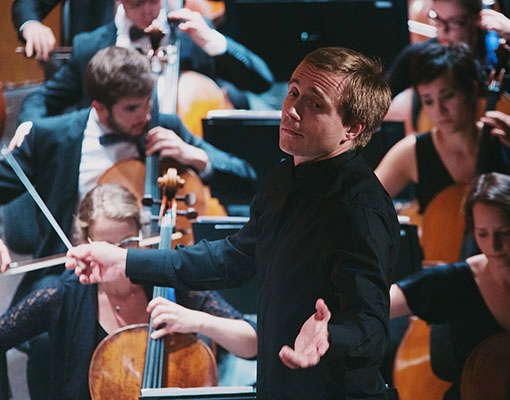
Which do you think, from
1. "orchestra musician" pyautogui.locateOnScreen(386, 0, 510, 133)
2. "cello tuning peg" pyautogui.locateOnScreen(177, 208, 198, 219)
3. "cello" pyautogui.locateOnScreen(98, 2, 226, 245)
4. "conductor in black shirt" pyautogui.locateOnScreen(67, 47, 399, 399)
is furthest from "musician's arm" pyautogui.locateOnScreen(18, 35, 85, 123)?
"orchestra musician" pyautogui.locateOnScreen(386, 0, 510, 133)

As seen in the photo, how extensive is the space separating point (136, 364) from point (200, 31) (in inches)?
41.9

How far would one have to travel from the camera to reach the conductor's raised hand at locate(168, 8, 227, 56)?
2389mm

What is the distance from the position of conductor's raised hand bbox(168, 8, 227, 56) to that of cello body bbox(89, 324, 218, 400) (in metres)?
0.95

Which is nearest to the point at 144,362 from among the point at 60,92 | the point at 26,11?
the point at 60,92

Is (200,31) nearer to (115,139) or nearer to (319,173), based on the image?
(115,139)

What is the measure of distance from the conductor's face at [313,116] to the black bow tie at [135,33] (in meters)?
0.88

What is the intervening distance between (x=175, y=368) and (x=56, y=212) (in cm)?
65

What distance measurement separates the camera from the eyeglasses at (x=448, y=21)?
250cm

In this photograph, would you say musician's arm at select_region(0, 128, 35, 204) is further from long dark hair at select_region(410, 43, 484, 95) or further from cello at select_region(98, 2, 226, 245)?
long dark hair at select_region(410, 43, 484, 95)

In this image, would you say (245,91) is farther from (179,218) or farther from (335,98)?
(335,98)

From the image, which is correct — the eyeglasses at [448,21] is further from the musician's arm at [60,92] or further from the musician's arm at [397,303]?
the musician's arm at [60,92]

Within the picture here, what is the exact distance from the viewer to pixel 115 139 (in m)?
2.34

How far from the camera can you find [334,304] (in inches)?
61.5

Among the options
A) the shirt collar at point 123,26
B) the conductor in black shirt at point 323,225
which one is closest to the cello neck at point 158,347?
the conductor in black shirt at point 323,225
